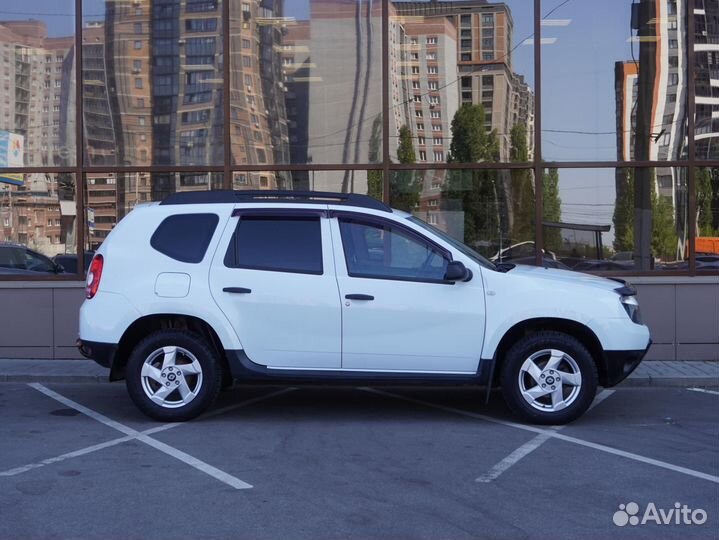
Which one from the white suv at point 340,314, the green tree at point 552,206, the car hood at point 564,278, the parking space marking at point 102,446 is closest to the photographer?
the parking space marking at point 102,446

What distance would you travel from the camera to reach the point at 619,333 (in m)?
7.62

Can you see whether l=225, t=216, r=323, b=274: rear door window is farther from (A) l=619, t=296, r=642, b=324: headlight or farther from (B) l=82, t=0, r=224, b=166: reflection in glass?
(B) l=82, t=0, r=224, b=166: reflection in glass

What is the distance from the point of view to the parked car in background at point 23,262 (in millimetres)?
11531

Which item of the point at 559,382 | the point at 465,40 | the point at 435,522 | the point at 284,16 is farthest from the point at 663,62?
the point at 435,522

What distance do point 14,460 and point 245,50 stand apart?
22.7ft

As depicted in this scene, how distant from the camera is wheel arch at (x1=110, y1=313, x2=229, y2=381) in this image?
7754 mm

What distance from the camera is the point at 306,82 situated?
12.0 meters

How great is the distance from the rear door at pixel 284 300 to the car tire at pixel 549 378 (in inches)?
58.3

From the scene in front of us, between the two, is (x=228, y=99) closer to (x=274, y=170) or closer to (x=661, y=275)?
(x=274, y=170)

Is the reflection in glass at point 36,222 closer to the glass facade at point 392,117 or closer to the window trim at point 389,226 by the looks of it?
the glass facade at point 392,117

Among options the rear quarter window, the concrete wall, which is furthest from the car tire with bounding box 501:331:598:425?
the concrete wall

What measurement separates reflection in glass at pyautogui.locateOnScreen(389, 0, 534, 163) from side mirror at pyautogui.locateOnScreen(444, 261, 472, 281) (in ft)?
14.6

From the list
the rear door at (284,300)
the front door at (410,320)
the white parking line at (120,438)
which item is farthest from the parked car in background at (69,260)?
the front door at (410,320)

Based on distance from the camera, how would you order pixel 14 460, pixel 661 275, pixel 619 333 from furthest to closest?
pixel 661 275, pixel 619 333, pixel 14 460
